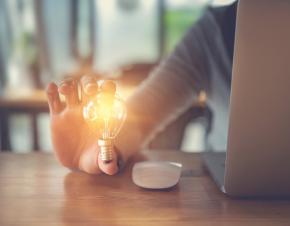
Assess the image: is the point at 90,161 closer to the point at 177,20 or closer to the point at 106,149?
the point at 106,149

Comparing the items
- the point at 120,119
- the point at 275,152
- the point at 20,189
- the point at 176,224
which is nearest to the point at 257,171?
the point at 275,152

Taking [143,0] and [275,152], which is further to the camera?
[143,0]

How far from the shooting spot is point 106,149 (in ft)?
2.32

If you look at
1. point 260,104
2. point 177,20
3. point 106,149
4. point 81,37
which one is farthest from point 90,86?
point 177,20

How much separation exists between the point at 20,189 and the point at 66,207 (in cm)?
12

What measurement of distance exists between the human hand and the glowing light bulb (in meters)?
0.02

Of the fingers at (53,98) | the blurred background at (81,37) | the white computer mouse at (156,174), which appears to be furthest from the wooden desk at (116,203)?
the blurred background at (81,37)

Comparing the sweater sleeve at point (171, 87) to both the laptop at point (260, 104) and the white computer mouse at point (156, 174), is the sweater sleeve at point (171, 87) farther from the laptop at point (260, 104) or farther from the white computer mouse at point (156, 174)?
the laptop at point (260, 104)

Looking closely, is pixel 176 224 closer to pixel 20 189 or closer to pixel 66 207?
pixel 66 207

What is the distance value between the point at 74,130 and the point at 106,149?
3.7 inches

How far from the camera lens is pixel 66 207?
2.20 ft

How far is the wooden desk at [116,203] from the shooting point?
2.08ft

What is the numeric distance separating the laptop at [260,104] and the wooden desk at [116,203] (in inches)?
1.5

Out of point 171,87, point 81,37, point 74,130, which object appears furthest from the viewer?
point 81,37
